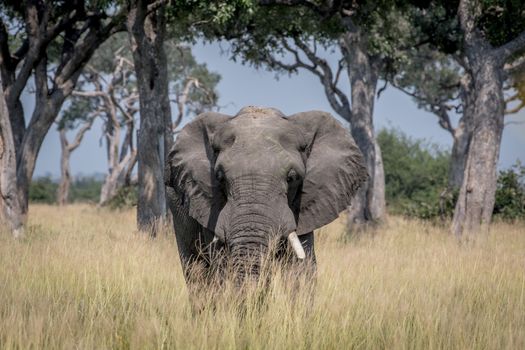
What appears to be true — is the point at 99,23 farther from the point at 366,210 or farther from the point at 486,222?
the point at 486,222

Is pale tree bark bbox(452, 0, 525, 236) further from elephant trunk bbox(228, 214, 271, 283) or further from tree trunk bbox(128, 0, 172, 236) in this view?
elephant trunk bbox(228, 214, 271, 283)

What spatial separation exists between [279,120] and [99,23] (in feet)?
37.5

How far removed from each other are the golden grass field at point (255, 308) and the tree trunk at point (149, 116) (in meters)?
3.67

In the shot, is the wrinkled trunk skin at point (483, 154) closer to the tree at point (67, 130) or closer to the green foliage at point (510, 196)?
the green foliage at point (510, 196)

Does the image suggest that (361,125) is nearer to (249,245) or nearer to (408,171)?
(249,245)

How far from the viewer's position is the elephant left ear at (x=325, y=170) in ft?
18.9

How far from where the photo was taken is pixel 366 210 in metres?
16.8

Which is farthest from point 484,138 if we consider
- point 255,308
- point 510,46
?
point 255,308

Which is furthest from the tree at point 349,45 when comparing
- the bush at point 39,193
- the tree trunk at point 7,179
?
the bush at point 39,193

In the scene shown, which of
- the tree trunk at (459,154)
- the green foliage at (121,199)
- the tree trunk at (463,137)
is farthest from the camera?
the green foliage at (121,199)

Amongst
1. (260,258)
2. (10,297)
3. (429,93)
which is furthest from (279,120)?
(429,93)

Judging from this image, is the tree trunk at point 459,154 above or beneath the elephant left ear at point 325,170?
above

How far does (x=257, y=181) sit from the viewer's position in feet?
17.2

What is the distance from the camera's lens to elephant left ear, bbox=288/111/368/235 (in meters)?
5.77
